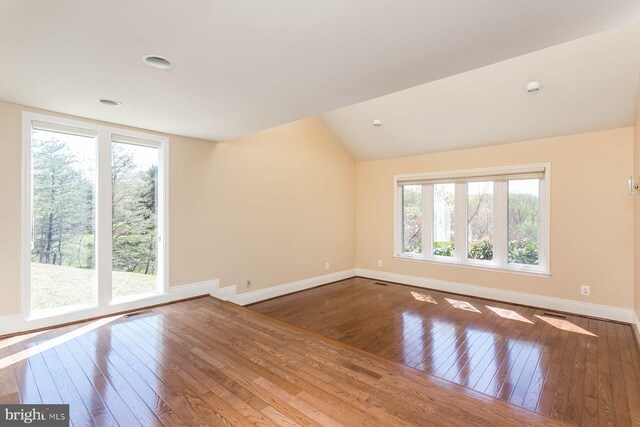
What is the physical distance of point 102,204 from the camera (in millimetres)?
3264

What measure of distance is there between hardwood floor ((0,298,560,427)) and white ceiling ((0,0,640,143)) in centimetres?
213

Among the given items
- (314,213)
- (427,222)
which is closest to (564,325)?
(427,222)

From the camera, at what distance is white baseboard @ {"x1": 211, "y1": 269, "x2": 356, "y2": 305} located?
429 cm

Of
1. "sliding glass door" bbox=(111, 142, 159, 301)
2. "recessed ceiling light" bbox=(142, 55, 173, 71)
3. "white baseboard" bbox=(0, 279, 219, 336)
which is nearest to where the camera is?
"recessed ceiling light" bbox=(142, 55, 173, 71)

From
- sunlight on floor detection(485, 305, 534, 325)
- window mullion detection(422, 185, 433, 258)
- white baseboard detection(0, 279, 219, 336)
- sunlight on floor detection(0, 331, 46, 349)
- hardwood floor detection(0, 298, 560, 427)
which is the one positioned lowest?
sunlight on floor detection(485, 305, 534, 325)

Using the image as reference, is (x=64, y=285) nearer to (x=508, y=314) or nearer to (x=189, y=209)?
(x=189, y=209)

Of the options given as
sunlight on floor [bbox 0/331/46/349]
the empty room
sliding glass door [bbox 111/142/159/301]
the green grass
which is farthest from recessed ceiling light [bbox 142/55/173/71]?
sunlight on floor [bbox 0/331/46/349]

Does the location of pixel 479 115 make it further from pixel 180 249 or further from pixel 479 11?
pixel 180 249

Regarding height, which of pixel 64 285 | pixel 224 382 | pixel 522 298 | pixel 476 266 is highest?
pixel 64 285

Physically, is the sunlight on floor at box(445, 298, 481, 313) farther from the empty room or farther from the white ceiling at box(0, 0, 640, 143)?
the white ceiling at box(0, 0, 640, 143)

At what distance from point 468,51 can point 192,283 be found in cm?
383

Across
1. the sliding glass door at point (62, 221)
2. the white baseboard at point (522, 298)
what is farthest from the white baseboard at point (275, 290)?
the sliding glass door at point (62, 221)

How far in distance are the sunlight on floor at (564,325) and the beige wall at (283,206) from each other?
3.45m

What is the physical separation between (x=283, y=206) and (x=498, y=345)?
11.4ft
